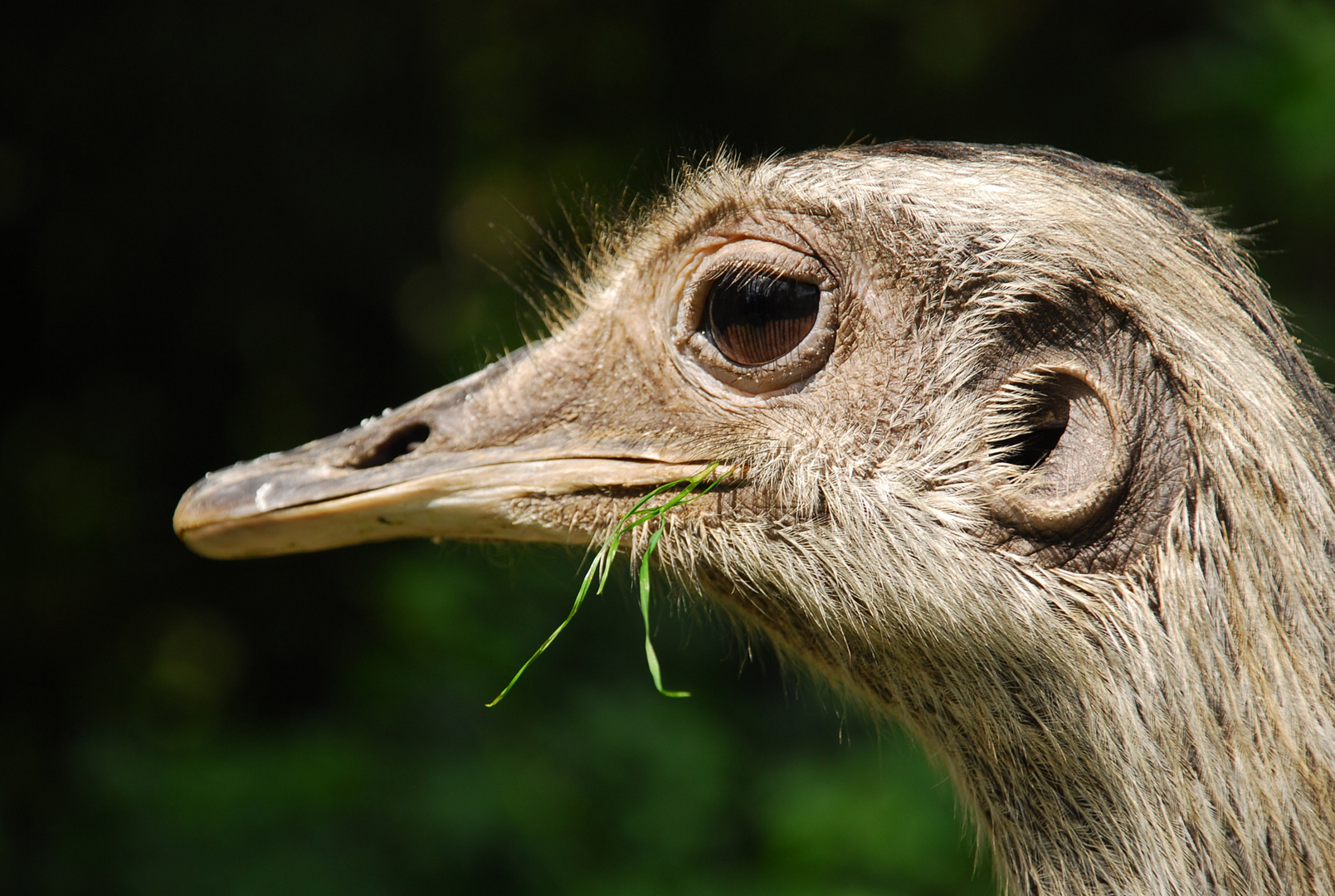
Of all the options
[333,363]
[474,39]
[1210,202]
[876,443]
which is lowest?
[876,443]

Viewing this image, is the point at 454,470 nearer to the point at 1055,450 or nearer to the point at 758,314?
the point at 758,314

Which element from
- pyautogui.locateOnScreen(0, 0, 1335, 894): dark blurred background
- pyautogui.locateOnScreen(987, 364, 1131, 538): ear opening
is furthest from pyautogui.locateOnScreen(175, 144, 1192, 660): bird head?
pyautogui.locateOnScreen(0, 0, 1335, 894): dark blurred background

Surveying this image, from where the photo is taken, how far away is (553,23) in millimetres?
6750

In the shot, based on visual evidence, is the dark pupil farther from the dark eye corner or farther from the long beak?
the long beak

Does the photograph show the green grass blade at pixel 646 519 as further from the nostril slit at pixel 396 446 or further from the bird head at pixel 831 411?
the nostril slit at pixel 396 446

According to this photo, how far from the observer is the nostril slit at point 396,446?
2.36 metres

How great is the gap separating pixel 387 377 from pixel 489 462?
3.95 metres

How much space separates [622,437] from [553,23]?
5.12 meters

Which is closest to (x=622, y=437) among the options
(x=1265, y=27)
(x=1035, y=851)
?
(x=1035, y=851)

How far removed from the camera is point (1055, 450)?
1882 mm

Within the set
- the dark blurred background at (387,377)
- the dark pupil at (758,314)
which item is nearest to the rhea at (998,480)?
the dark pupil at (758,314)

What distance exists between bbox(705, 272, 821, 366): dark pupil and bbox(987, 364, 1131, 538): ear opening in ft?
1.16

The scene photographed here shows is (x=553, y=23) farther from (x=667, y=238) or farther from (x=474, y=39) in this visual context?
(x=667, y=238)

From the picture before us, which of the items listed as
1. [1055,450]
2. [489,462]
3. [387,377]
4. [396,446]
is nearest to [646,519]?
[489,462]
